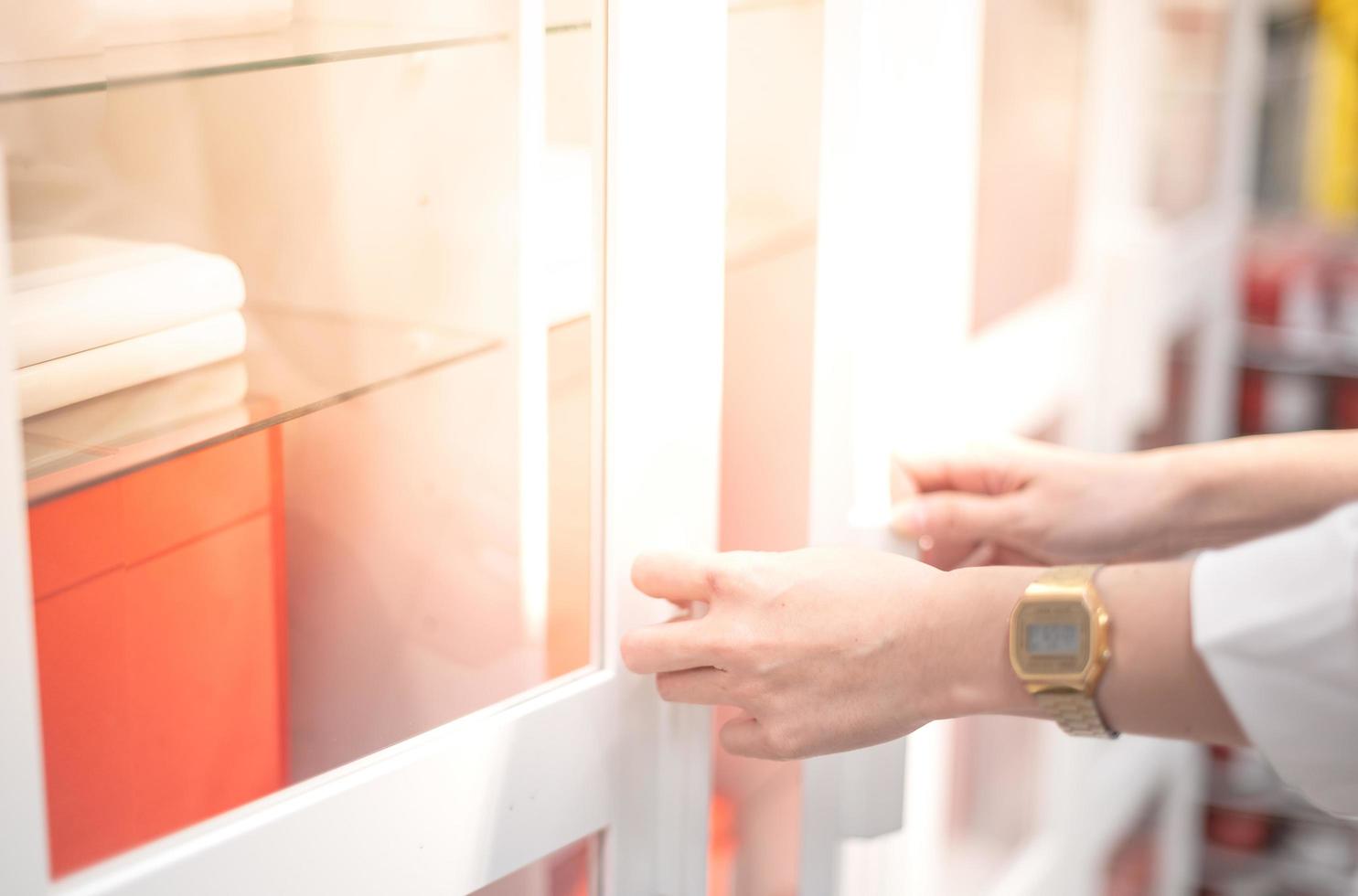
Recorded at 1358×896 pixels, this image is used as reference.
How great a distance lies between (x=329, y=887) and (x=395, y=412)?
24cm

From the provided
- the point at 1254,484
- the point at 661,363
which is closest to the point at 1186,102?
the point at 1254,484

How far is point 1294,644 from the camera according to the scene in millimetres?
589

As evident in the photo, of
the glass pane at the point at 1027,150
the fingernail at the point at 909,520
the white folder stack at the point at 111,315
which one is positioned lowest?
the fingernail at the point at 909,520

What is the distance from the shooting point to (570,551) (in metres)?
0.78

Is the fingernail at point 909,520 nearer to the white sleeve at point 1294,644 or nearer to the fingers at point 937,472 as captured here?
the fingers at point 937,472

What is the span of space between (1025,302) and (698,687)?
650mm

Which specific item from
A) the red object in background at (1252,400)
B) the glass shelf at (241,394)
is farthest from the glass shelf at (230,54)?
the red object in background at (1252,400)

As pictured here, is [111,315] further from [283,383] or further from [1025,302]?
[1025,302]

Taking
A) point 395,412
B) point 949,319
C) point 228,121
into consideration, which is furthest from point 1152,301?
point 228,121

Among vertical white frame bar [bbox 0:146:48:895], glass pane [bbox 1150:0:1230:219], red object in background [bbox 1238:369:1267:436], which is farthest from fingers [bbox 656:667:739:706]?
red object in background [bbox 1238:369:1267:436]

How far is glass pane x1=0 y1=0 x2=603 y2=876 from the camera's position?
543mm

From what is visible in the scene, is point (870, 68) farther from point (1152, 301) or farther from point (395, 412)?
point (1152, 301)

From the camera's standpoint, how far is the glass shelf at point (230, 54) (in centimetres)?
52

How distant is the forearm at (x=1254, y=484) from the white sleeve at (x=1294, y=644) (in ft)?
1.07
